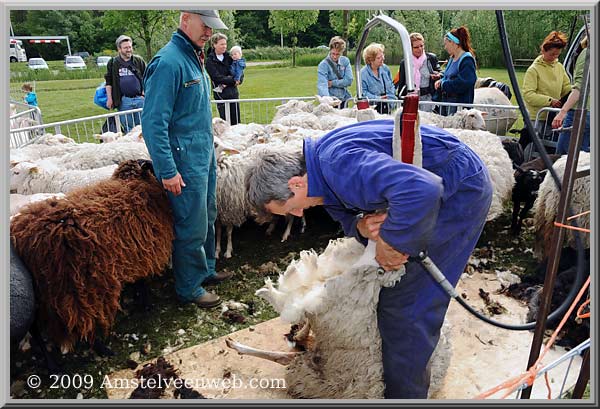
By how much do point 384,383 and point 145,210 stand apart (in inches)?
84.9

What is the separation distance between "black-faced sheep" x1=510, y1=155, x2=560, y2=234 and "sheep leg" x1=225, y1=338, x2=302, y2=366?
10.6ft

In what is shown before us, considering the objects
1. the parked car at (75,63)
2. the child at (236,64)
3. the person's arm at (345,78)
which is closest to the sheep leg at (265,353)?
the person's arm at (345,78)

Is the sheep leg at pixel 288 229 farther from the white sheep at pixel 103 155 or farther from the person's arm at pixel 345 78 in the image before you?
the person's arm at pixel 345 78

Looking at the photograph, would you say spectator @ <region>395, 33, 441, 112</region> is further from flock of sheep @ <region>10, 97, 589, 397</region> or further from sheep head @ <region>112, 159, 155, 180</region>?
sheep head @ <region>112, 159, 155, 180</region>

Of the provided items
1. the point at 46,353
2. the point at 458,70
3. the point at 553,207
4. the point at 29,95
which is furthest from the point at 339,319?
the point at 29,95

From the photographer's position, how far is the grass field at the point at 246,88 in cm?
1042

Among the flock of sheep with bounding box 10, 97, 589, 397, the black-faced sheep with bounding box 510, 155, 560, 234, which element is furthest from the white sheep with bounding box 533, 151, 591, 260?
the black-faced sheep with bounding box 510, 155, 560, 234

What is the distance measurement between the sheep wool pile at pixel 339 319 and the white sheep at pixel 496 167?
2430 mm

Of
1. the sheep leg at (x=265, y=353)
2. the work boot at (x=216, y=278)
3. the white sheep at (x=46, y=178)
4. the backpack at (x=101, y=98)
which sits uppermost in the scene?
the backpack at (x=101, y=98)

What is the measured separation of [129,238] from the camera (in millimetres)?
3381

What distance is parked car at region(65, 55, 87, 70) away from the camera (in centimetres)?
1193

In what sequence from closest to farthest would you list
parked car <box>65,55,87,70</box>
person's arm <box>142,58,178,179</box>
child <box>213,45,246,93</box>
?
1. person's arm <box>142,58,178,179</box>
2. child <box>213,45,246,93</box>
3. parked car <box>65,55,87,70</box>

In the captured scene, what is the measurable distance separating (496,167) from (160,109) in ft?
11.2

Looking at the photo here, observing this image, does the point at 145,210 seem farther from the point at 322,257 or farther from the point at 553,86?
the point at 553,86
